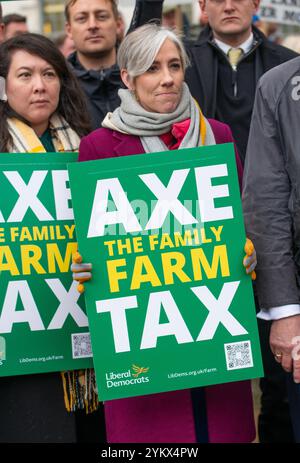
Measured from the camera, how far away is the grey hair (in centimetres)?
385

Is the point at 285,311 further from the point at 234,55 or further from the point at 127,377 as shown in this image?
the point at 234,55

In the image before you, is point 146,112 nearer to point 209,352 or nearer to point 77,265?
point 77,265

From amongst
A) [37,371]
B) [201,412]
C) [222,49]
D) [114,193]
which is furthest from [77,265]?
[222,49]

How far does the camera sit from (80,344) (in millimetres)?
3848

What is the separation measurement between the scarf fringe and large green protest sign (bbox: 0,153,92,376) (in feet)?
0.30

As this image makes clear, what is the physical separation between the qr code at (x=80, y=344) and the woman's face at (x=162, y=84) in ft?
3.13

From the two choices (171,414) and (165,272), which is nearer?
(165,272)

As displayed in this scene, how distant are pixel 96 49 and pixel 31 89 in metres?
1.34

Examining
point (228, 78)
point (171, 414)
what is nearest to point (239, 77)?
point (228, 78)

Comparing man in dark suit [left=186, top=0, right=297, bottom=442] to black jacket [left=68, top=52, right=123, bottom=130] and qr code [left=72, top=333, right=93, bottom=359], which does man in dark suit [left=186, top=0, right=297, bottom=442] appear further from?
qr code [left=72, top=333, right=93, bottom=359]

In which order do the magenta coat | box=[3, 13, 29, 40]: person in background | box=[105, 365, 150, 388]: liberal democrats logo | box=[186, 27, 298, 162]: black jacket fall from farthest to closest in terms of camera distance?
box=[3, 13, 29, 40]: person in background
box=[186, 27, 298, 162]: black jacket
the magenta coat
box=[105, 365, 150, 388]: liberal democrats logo

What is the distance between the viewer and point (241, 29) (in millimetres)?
5133

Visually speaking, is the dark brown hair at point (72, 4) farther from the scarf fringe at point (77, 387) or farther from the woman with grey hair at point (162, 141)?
the scarf fringe at point (77, 387)

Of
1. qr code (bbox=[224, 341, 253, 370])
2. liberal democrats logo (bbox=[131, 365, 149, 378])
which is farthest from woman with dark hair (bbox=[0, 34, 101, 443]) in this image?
qr code (bbox=[224, 341, 253, 370])
